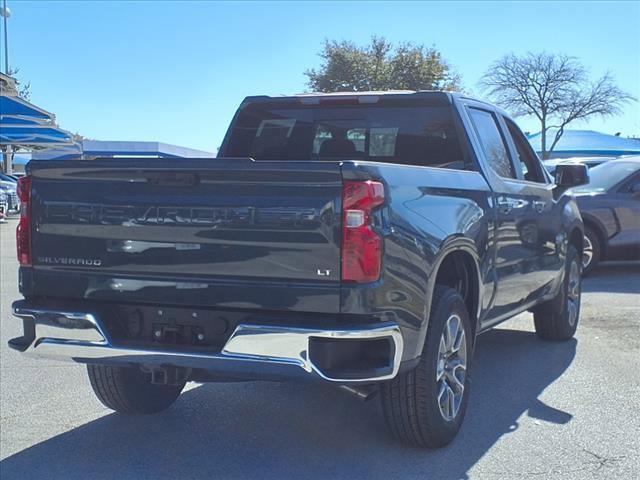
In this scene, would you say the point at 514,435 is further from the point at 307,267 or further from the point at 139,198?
the point at 139,198

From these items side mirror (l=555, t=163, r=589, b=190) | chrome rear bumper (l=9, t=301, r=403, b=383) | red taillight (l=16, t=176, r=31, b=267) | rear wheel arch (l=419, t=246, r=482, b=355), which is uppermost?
side mirror (l=555, t=163, r=589, b=190)

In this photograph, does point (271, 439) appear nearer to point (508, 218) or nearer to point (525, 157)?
point (508, 218)

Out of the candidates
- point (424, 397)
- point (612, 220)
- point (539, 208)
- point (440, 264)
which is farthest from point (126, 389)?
point (612, 220)

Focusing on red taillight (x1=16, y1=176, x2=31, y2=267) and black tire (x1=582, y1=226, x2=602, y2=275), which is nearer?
red taillight (x1=16, y1=176, x2=31, y2=267)

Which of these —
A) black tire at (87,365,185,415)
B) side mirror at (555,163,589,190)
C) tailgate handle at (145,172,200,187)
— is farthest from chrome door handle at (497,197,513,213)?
black tire at (87,365,185,415)

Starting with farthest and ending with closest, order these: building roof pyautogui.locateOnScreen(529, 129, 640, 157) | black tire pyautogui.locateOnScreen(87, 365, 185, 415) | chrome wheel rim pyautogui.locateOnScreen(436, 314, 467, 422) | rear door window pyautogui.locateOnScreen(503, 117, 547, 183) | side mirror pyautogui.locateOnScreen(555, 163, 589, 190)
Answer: building roof pyautogui.locateOnScreen(529, 129, 640, 157)
side mirror pyautogui.locateOnScreen(555, 163, 589, 190)
rear door window pyautogui.locateOnScreen(503, 117, 547, 183)
black tire pyautogui.locateOnScreen(87, 365, 185, 415)
chrome wheel rim pyautogui.locateOnScreen(436, 314, 467, 422)

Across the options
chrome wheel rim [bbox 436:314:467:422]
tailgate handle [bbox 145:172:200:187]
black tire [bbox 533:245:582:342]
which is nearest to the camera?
tailgate handle [bbox 145:172:200:187]

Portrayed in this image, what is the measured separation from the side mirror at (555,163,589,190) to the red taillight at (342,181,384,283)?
3546mm

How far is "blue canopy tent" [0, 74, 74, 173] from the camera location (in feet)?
70.3

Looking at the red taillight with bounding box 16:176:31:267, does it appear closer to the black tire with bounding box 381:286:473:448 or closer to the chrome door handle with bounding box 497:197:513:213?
the black tire with bounding box 381:286:473:448

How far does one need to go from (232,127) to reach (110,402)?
238 centimetres

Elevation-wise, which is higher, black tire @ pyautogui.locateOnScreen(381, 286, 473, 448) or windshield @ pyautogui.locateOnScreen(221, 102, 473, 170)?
windshield @ pyautogui.locateOnScreen(221, 102, 473, 170)

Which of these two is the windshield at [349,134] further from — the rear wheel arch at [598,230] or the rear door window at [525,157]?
the rear wheel arch at [598,230]

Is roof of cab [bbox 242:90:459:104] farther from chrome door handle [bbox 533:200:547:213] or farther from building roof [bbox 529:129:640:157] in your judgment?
building roof [bbox 529:129:640:157]
